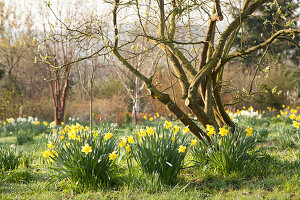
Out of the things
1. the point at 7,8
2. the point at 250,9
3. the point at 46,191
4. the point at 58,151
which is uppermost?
the point at 7,8

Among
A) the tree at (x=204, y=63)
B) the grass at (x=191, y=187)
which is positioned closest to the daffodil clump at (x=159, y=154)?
the grass at (x=191, y=187)

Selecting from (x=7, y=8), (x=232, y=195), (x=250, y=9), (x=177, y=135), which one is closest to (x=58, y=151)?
(x=177, y=135)

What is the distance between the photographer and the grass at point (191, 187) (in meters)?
2.96

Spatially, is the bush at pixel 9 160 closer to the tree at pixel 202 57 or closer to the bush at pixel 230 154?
the tree at pixel 202 57

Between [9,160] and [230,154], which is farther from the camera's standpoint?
[9,160]

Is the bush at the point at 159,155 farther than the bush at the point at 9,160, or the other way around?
the bush at the point at 9,160

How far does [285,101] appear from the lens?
1420 cm

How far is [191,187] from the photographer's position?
3.26m

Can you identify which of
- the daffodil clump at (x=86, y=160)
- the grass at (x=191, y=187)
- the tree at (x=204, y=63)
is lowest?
the grass at (x=191, y=187)

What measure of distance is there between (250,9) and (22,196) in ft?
11.5

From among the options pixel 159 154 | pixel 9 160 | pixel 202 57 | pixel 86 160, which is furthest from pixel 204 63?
pixel 9 160

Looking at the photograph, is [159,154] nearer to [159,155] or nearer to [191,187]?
[159,155]

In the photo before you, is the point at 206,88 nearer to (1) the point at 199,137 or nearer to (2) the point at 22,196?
(1) the point at 199,137

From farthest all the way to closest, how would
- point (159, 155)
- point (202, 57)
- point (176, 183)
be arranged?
point (202, 57) < point (176, 183) < point (159, 155)
